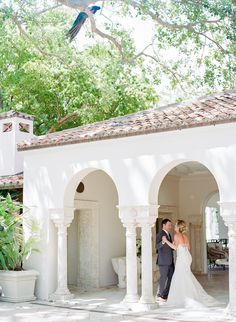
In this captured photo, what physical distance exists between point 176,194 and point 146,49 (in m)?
5.22

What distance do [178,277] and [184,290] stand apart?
32 cm

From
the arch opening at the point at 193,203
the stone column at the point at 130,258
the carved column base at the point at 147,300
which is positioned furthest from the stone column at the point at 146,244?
the arch opening at the point at 193,203

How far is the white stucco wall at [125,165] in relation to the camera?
955 centimetres

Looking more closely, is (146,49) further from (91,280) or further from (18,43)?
→ (91,280)

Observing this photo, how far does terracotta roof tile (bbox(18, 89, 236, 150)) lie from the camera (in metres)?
9.71

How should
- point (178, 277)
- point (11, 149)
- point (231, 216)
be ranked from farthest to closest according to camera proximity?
1. point (11, 149)
2. point (178, 277)
3. point (231, 216)

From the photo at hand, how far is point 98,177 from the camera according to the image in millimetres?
13961

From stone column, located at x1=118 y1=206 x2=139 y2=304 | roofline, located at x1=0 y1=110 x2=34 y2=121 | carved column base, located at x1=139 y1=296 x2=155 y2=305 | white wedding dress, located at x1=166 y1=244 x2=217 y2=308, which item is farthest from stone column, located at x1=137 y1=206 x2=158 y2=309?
roofline, located at x1=0 y1=110 x2=34 y2=121

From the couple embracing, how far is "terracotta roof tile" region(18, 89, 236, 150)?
2091 mm

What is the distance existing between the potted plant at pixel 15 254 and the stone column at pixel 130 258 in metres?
2.41

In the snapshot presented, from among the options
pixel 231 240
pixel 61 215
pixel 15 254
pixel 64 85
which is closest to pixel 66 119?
pixel 64 85

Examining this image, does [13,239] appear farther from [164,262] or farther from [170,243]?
[170,243]

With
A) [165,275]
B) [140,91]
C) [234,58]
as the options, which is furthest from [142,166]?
[140,91]

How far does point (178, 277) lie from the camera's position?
34.7 ft
